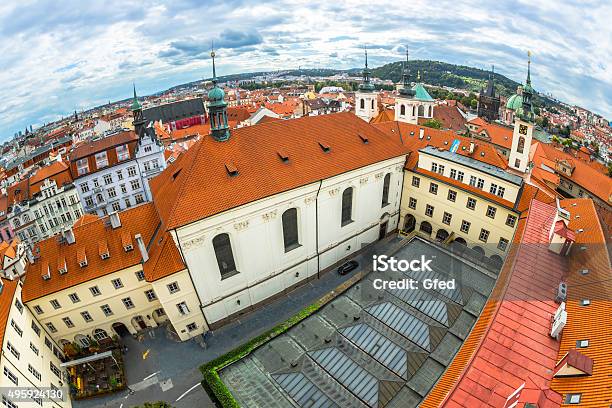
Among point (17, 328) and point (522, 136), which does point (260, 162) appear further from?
point (522, 136)

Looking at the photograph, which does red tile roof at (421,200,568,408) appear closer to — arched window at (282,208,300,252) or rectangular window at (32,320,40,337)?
arched window at (282,208,300,252)

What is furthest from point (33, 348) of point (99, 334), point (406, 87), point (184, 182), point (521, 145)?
point (406, 87)

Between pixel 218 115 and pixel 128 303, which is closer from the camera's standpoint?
pixel 218 115

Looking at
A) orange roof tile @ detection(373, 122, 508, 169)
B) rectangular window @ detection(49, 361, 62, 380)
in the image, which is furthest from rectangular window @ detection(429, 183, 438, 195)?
rectangular window @ detection(49, 361, 62, 380)

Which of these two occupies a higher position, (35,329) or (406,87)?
(406,87)

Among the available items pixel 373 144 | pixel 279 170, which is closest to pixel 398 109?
pixel 373 144

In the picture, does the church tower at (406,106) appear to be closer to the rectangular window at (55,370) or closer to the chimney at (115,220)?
the chimney at (115,220)

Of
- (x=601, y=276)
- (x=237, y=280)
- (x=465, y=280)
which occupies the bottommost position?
(x=237, y=280)

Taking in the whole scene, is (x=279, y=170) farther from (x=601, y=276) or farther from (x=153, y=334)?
(x=601, y=276)
